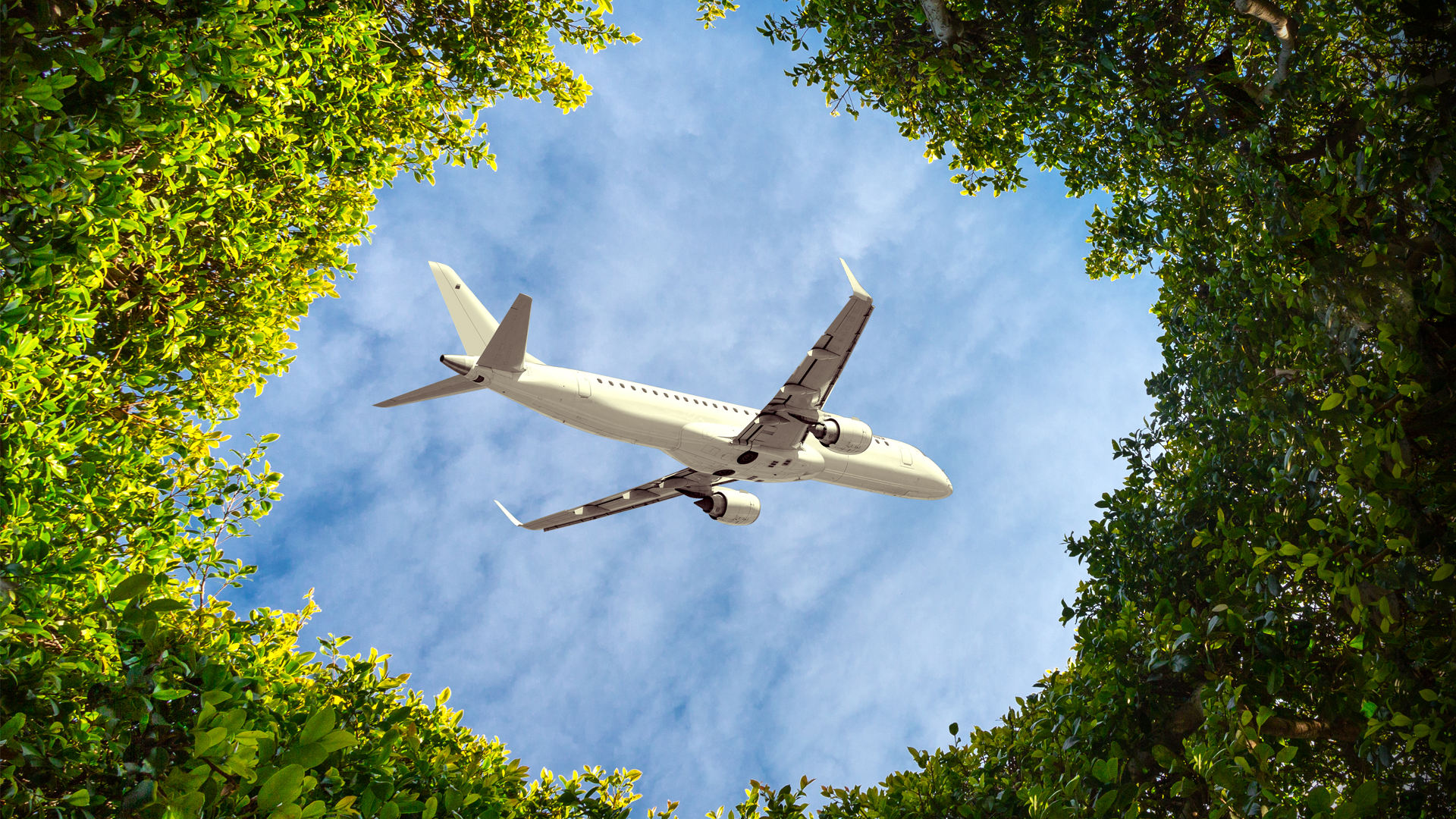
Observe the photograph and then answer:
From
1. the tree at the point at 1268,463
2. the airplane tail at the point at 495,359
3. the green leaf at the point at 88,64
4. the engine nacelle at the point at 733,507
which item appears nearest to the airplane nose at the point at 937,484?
the engine nacelle at the point at 733,507

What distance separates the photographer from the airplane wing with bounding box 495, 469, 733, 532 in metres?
23.3

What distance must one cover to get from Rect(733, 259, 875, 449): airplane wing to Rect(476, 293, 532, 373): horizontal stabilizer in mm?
6028

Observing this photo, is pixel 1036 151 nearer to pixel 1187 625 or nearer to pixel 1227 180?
pixel 1227 180

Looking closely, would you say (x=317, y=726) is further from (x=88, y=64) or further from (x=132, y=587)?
(x=88, y=64)

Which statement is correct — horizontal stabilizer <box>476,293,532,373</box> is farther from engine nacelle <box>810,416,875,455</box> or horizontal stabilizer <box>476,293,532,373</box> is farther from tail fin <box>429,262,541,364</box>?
engine nacelle <box>810,416,875,455</box>

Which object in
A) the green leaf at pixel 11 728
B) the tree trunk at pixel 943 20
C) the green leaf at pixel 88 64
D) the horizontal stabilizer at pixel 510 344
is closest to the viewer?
the green leaf at pixel 11 728

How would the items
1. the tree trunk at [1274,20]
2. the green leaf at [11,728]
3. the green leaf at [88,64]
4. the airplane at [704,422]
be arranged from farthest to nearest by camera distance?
the airplane at [704,422] → the tree trunk at [1274,20] → the green leaf at [88,64] → the green leaf at [11,728]

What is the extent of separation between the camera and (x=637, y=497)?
23859 mm

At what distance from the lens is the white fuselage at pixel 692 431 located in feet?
61.5

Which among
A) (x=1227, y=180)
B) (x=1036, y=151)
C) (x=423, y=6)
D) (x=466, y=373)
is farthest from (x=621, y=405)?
(x=1227, y=180)

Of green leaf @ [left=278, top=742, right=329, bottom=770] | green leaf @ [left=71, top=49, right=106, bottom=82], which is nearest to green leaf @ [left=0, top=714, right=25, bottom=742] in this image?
green leaf @ [left=278, top=742, right=329, bottom=770]

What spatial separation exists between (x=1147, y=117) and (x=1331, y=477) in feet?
Answer: 20.5

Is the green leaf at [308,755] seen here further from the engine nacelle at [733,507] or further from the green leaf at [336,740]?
the engine nacelle at [733,507]

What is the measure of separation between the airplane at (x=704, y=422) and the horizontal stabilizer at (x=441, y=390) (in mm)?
24
